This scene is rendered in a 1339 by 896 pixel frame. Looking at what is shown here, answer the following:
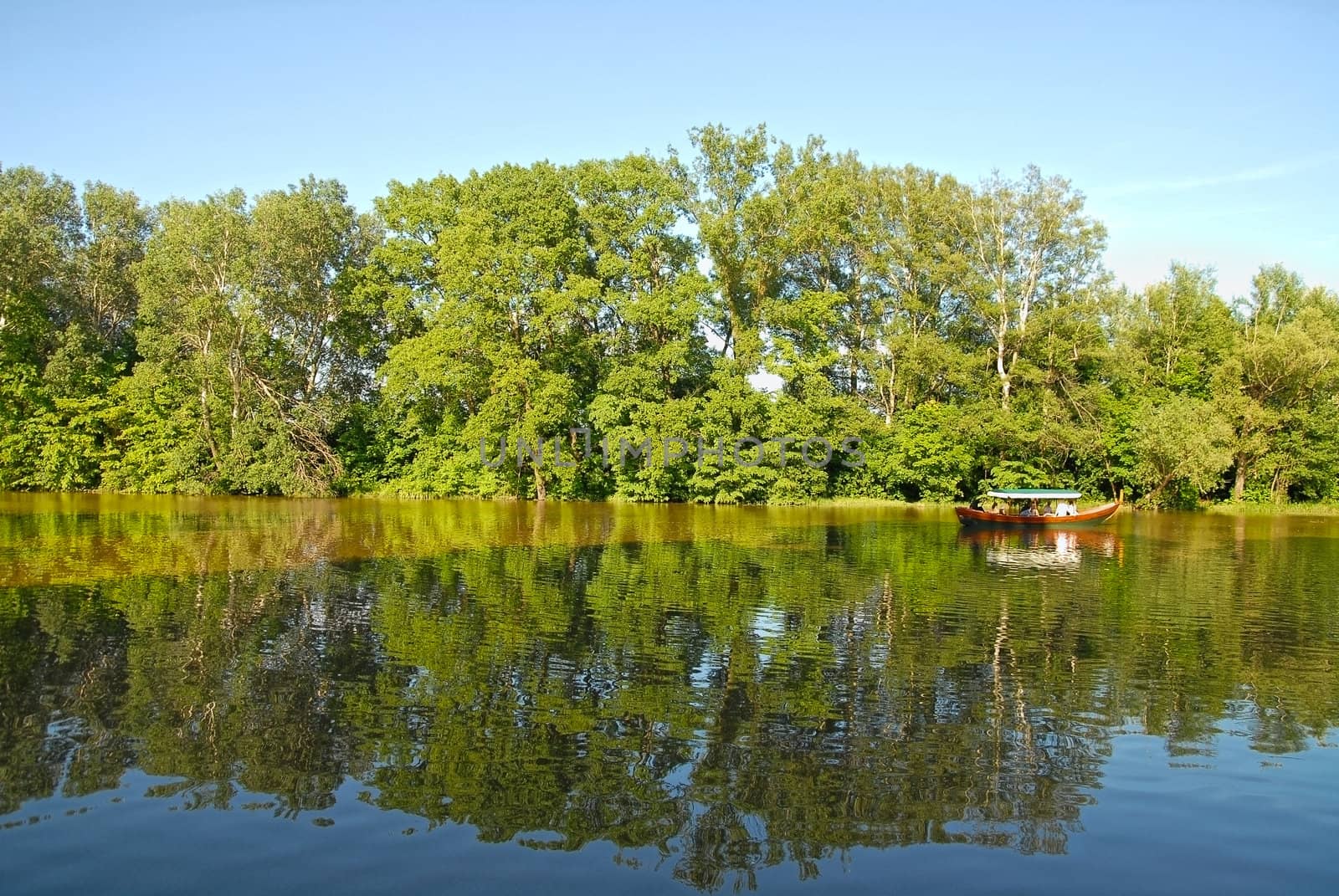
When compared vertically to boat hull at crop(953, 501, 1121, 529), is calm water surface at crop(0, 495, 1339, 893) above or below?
below

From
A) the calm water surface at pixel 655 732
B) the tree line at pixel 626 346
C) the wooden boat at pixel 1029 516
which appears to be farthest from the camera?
the tree line at pixel 626 346

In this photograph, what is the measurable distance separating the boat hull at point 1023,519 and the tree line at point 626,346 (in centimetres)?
1213

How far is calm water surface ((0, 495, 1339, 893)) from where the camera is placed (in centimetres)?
786

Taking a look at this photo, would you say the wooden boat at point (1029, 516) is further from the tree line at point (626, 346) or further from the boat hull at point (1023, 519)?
the tree line at point (626, 346)

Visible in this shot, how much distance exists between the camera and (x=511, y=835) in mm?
8172

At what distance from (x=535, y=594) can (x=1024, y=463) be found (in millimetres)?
40353

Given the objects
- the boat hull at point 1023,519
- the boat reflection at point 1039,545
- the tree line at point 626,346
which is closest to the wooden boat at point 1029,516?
the boat hull at point 1023,519

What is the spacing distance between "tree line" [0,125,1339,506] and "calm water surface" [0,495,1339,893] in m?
28.1

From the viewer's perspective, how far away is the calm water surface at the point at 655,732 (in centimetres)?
786

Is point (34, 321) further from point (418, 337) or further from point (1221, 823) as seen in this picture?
point (1221, 823)

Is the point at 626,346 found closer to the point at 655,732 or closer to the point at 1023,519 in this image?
the point at 1023,519

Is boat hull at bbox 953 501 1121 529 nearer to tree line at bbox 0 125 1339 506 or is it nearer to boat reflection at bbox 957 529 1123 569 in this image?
boat reflection at bbox 957 529 1123 569

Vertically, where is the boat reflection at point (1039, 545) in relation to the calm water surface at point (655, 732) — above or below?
above

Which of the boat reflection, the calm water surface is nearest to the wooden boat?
the boat reflection
